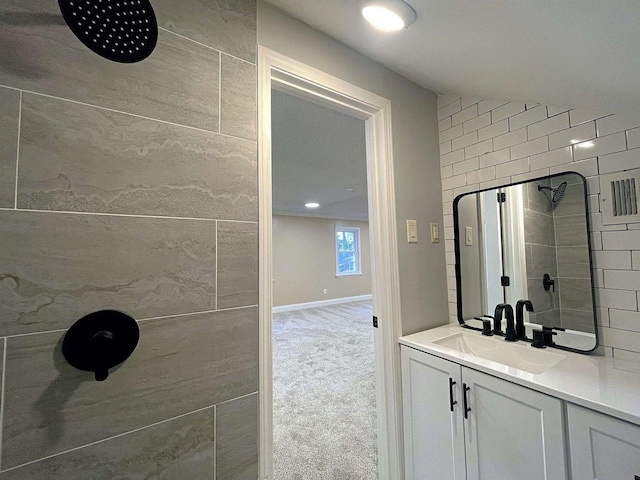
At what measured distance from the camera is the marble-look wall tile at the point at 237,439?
939 mm

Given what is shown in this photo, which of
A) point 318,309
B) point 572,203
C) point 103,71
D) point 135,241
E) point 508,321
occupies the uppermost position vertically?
→ point 103,71

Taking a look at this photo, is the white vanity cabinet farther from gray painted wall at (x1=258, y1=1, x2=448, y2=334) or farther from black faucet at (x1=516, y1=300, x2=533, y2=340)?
black faucet at (x1=516, y1=300, x2=533, y2=340)

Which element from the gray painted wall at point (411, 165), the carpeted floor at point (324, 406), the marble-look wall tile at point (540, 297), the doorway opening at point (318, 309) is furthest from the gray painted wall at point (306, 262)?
the marble-look wall tile at point (540, 297)

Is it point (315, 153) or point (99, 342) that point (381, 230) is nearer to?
point (99, 342)

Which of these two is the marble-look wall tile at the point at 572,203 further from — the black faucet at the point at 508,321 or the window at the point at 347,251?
the window at the point at 347,251

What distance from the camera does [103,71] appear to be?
0.81 meters

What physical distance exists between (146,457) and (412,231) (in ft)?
5.01

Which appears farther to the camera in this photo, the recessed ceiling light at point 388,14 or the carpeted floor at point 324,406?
the carpeted floor at point 324,406

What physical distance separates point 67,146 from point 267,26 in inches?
35.5

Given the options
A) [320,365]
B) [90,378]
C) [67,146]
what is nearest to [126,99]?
[67,146]

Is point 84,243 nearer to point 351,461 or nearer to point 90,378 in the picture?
point 90,378

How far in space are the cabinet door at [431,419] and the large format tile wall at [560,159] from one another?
1.80 feet

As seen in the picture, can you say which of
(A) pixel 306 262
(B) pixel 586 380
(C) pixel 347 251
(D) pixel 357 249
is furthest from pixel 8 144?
(D) pixel 357 249

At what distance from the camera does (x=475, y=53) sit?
1187 millimetres
